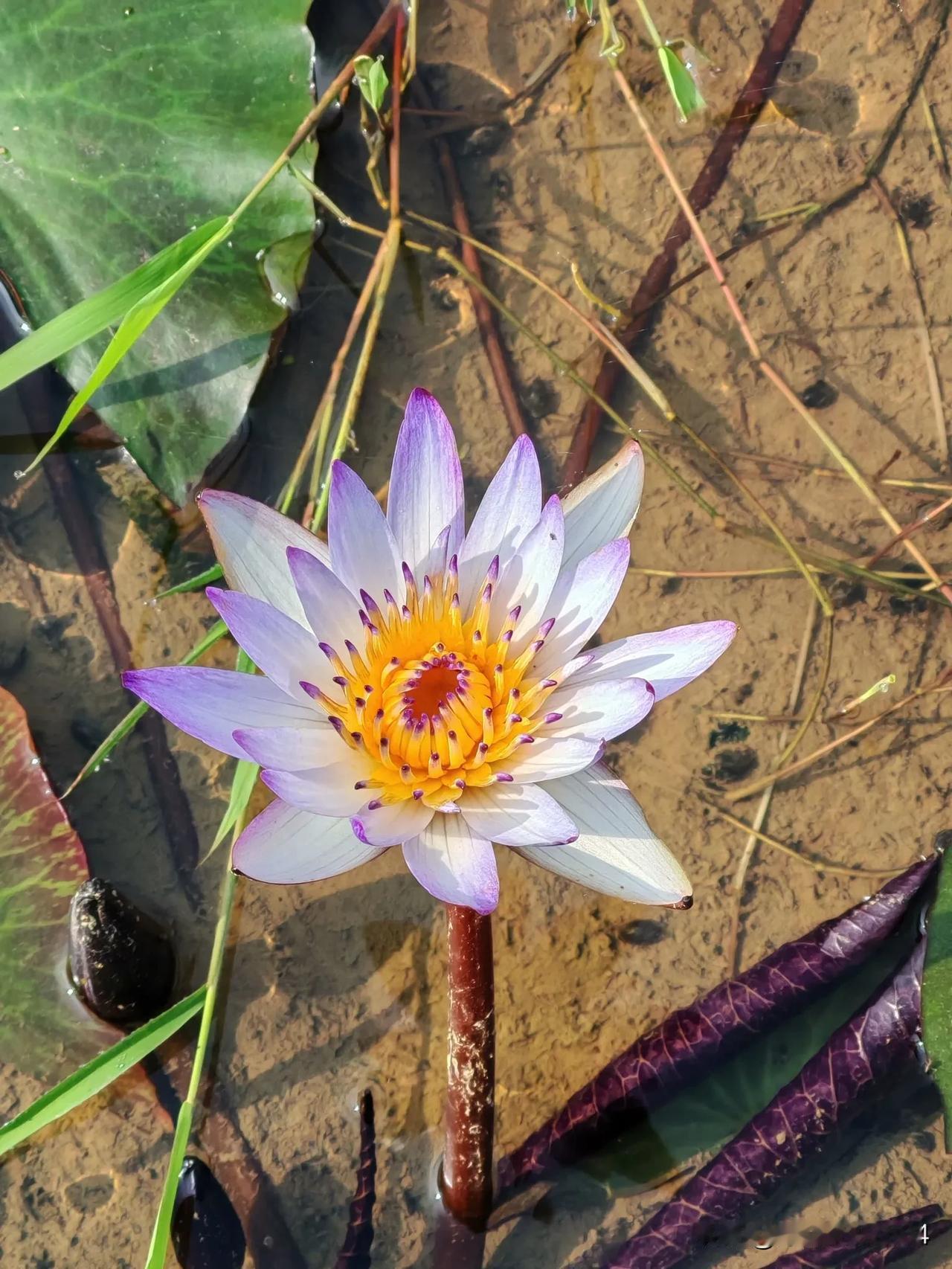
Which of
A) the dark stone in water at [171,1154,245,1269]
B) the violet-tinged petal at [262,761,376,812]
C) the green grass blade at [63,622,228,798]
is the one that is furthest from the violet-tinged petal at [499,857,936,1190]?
the green grass blade at [63,622,228,798]

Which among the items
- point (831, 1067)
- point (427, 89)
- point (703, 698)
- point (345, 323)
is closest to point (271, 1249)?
point (831, 1067)

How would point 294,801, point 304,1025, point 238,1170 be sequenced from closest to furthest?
point 294,801 → point 238,1170 → point 304,1025

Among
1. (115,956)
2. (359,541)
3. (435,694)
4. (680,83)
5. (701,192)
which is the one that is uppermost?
(680,83)

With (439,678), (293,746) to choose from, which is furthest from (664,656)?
(293,746)

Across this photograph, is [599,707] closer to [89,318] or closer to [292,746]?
[292,746]

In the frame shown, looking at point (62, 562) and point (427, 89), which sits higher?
point (427, 89)

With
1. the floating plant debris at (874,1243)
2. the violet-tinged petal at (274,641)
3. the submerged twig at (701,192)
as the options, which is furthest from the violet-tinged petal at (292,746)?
the floating plant debris at (874,1243)

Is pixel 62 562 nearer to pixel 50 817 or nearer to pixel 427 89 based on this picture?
pixel 50 817
